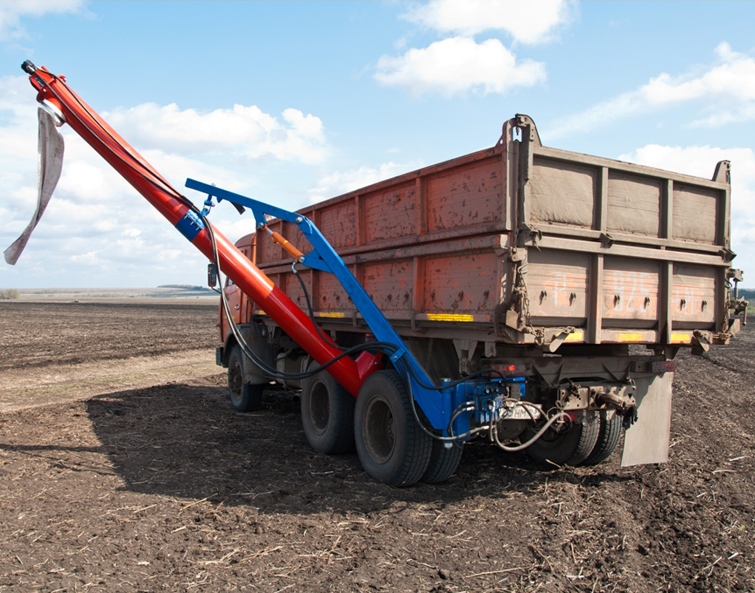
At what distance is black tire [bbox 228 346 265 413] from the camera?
9.89 meters

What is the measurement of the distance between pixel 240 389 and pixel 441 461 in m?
5.27

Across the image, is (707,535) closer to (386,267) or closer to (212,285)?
(386,267)

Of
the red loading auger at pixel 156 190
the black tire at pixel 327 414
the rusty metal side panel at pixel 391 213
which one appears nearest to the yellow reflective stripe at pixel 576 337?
the rusty metal side panel at pixel 391 213

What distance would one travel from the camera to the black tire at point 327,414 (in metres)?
7.05

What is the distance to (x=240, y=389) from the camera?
10.2 m

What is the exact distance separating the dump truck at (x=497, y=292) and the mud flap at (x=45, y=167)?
0.02 m

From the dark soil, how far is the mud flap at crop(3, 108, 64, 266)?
230 cm

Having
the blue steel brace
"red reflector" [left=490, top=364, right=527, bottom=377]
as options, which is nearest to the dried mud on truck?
"red reflector" [left=490, top=364, right=527, bottom=377]

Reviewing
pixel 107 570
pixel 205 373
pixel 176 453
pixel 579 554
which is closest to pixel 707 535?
pixel 579 554

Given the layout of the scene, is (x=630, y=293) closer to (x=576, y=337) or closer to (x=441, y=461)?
(x=576, y=337)

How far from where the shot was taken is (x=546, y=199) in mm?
5082

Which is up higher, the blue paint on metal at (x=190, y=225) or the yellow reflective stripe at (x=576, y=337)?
the blue paint on metal at (x=190, y=225)

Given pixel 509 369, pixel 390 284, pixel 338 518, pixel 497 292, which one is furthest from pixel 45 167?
pixel 509 369

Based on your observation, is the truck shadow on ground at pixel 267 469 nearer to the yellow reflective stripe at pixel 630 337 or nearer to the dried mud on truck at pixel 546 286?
the dried mud on truck at pixel 546 286
